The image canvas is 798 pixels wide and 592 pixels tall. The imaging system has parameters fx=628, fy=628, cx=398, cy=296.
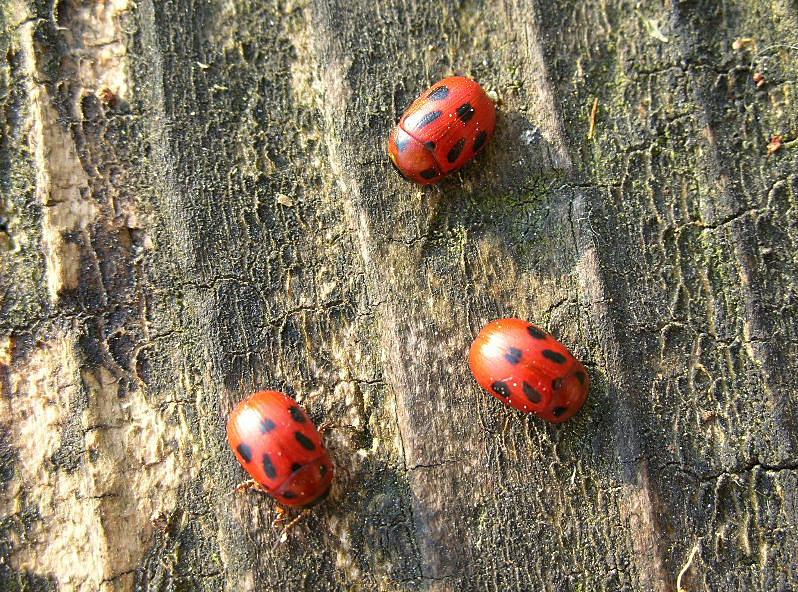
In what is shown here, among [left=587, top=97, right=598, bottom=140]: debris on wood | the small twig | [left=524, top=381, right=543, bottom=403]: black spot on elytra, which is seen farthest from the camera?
[left=587, top=97, right=598, bottom=140]: debris on wood

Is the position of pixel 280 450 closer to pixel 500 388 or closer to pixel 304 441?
pixel 304 441

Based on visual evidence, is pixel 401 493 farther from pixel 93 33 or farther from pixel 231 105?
pixel 93 33

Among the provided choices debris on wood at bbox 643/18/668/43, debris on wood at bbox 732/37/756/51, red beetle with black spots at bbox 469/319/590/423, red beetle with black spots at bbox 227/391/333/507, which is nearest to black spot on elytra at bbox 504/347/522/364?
red beetle with black spots at bbox 469/319/590/423

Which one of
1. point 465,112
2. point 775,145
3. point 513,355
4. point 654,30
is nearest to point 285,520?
point 513,355

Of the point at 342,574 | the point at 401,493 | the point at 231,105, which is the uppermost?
the point at 231,105

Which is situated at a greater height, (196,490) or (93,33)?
(93,33)

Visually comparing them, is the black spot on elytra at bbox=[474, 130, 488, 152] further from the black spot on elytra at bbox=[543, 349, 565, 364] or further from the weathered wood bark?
the black spot on elytra at bbox=[543, 349, 565, 364]

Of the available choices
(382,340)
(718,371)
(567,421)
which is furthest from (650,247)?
(382,340)
